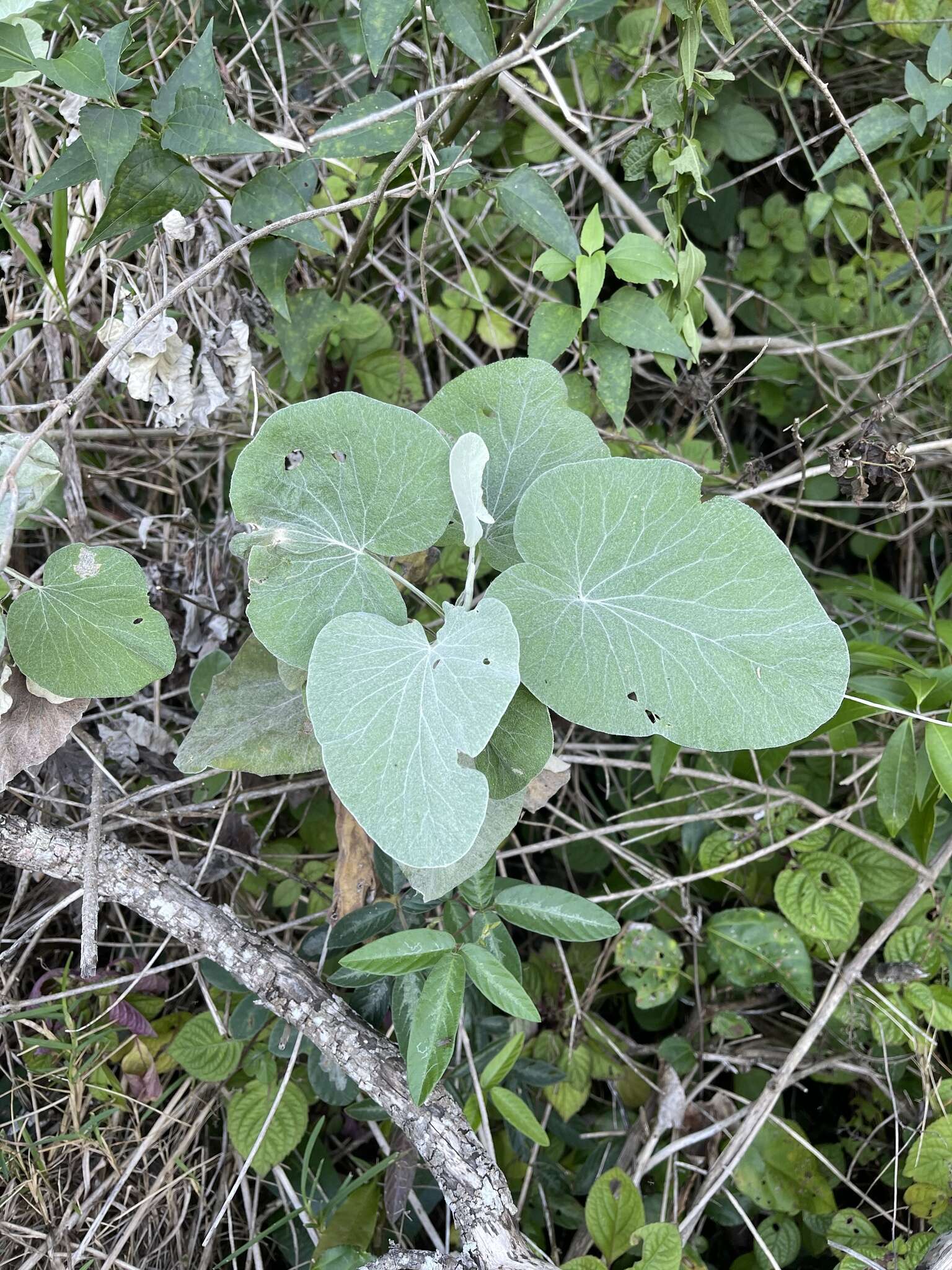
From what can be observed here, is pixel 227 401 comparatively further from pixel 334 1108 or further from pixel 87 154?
pixel 334 1108

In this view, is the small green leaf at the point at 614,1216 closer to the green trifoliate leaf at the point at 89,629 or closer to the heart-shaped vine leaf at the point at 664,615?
the heart-shaped vine leaf at the point at 664,615

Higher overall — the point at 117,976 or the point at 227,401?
the point at 227,401

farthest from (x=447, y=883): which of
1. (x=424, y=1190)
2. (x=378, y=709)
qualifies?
(x=424, y=1190)

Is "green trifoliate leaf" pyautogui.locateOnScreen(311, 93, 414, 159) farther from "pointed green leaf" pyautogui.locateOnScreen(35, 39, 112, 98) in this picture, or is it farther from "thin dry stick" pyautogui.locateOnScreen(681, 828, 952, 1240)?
"thin dry stick" pyautogui.locateOnScreen(681, 828, 952, 1240)

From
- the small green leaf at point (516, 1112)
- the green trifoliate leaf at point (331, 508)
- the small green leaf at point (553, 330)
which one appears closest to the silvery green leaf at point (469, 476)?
the green trifoliate leaf at point (331, 508)

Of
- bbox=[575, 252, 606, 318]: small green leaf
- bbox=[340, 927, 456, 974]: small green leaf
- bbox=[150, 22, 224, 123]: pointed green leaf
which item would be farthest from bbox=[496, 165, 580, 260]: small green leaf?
bbox=[340, 927, 456, 974]: small green leaf

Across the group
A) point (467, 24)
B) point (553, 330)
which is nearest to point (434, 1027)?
point (553, 330)

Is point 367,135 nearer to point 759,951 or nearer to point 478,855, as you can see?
point 478,855
